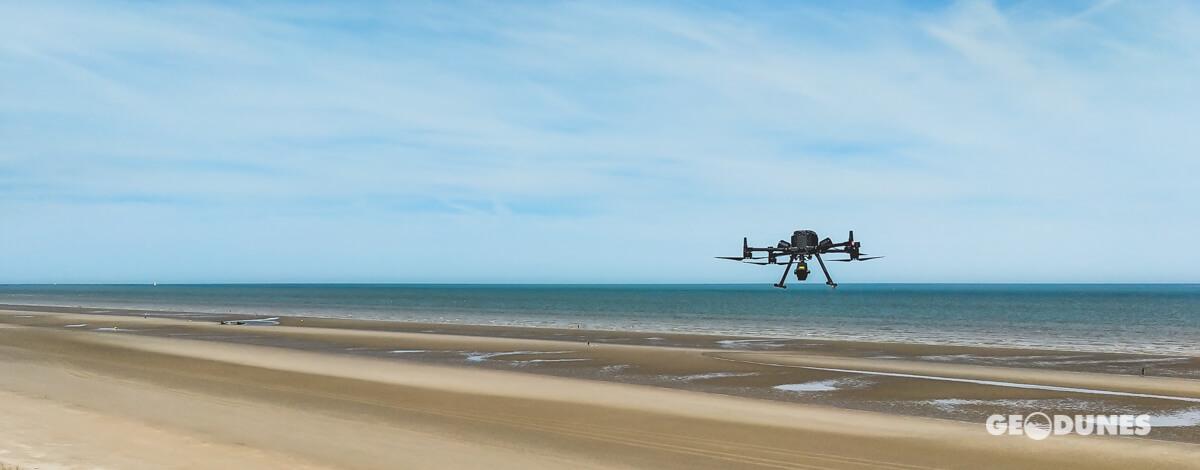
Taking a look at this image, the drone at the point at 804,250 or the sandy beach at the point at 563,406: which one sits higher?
the drone at the point at 804,250

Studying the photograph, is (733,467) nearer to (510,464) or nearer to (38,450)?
(510,464)

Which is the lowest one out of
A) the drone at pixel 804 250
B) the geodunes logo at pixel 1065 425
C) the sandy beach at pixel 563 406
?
the sandy beach at pixel 563 406

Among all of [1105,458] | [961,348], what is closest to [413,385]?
[1105,458]

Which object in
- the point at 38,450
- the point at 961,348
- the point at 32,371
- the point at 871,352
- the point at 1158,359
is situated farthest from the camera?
the point at 961,348

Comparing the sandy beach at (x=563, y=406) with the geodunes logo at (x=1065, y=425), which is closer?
the sandy beach at (x=563, y=406)

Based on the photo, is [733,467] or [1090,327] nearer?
[733,467]
